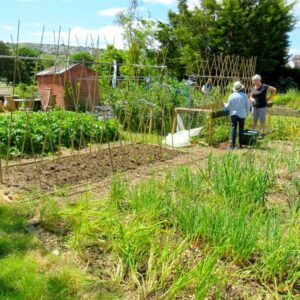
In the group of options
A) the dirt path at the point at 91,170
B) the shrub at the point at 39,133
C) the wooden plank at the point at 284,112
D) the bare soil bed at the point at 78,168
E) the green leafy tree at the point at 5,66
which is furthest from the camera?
the green leafy tree at the point at 5,66

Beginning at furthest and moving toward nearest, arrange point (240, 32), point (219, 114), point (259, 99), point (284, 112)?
point (240, 32) < point (284, 112) < point (259, 99) < point (219, 114)

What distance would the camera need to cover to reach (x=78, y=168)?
595 centimetres

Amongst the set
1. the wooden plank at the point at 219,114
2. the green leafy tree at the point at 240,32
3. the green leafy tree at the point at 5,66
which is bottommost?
the wooden plank at the point at 219,114

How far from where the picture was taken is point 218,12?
22.0 metres

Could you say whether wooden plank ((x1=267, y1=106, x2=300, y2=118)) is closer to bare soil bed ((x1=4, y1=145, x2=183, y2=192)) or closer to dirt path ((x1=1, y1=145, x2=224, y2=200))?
dirt path ((x1=1, y1=145, x2=224, y2=200))

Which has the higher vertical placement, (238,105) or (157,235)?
(238,105)

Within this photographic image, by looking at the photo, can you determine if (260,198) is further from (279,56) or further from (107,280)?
(279,56)

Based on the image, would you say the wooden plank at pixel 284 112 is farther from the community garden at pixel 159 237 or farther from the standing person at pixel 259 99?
the community garden at pixel 159 237

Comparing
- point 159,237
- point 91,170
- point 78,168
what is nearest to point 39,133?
point 78,168

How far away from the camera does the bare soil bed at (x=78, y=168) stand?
5.19m

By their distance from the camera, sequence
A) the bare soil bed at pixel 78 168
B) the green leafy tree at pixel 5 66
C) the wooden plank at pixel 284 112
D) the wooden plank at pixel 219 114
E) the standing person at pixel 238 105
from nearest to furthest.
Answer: the bare soil bed at pixel 78 168, the standing person at pixel 238 105, the wooden plank at pixel 219 114, the wooden plank at pixel 284 112, the green leafy tree at pixel 5 66

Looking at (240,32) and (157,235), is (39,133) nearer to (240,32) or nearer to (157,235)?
(157,235)

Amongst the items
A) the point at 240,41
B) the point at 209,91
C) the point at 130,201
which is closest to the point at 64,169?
the point at 130,201

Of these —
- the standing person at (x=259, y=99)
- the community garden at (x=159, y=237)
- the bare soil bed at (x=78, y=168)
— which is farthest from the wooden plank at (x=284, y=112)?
the community garden at (x=159, y=237)
